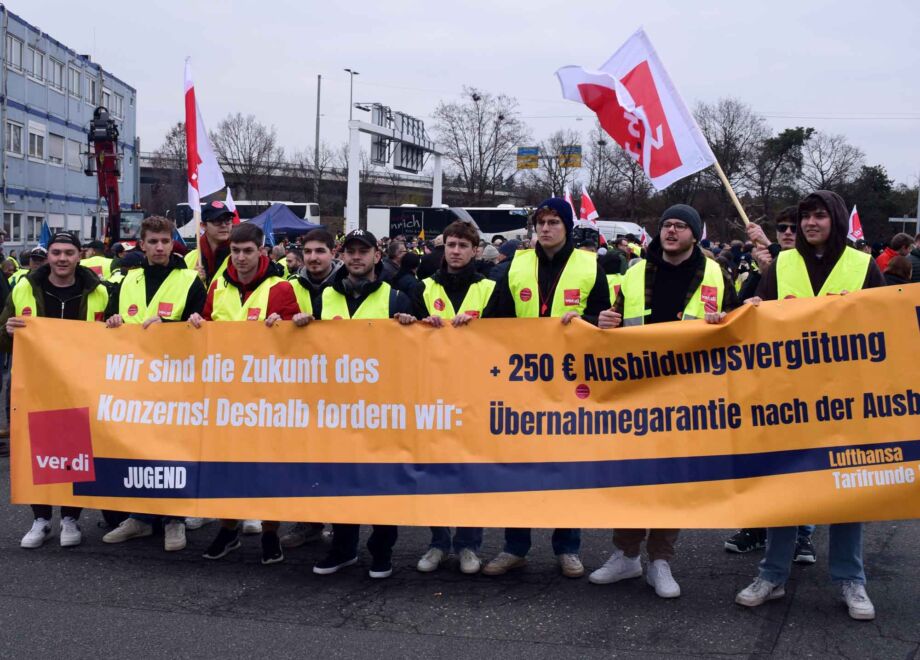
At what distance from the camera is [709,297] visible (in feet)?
16.7

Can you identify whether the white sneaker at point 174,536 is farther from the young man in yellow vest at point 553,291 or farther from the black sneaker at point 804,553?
the black sneaker at point 804,553

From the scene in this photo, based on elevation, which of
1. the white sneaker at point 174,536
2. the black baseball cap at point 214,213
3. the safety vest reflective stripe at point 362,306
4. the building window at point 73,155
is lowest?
the white sneaker at point 174,536

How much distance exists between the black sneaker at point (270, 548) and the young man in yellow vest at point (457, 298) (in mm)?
881

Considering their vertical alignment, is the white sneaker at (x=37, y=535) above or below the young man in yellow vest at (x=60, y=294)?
below

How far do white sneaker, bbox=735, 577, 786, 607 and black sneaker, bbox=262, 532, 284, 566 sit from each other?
8.73ft

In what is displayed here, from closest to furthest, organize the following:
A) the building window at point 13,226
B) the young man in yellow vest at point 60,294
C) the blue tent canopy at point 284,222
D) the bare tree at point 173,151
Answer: the young man in yellow vest at point 60,294
the blue tent canopy at point 284,222
the building window at point 13,226
the bare tree at point 173,151

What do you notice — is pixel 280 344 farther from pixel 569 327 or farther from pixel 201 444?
pixel 569 327

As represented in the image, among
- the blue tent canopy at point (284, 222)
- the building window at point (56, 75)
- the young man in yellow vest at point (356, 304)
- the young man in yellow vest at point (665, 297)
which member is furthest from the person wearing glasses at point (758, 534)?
the building window at point (56, 75)

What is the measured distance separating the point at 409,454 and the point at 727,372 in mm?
1783

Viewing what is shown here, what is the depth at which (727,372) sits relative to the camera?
4.93 m

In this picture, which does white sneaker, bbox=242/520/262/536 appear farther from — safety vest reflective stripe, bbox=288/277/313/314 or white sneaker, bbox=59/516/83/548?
safety vest reflective stripe, bbox=288/277/313/314

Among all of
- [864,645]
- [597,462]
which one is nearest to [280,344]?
[597,462]

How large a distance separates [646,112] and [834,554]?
2819 mm

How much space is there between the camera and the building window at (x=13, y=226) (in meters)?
35.8
